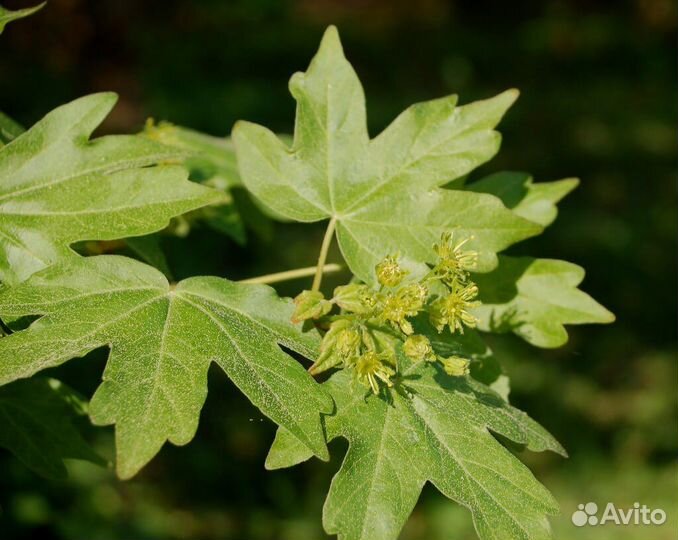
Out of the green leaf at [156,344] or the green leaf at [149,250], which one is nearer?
the green leaf at [156,344]

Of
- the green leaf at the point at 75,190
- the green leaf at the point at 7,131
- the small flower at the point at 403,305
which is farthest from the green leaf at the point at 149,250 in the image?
the small flower at the point at 403,305

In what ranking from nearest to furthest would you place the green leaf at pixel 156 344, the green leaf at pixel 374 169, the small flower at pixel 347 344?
the green leaf at pixel 156 344, the small flower at pixel 347 344, the green leaf at pixel 374 169

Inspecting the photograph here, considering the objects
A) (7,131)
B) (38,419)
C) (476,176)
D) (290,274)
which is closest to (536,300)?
(290,274)

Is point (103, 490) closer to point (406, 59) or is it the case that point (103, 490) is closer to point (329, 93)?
point (329, 93)

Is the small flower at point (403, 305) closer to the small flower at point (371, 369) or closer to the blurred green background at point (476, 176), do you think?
the small flower at point (371, 369)

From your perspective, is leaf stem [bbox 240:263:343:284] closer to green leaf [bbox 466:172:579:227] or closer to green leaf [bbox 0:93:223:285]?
green leaf [bbox 0:93:223:285]

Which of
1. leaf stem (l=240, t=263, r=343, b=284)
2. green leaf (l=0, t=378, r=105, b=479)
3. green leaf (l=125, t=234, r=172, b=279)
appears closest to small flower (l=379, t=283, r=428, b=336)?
leaf stem (l=240, t=263, r=343, b=284)

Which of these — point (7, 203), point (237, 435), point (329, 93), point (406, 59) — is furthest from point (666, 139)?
point (7, 203)

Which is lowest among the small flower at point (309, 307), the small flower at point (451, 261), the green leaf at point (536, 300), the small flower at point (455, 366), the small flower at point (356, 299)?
the green leaf at point (536, 300)

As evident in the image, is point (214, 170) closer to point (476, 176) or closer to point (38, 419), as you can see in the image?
point (38, 419)
